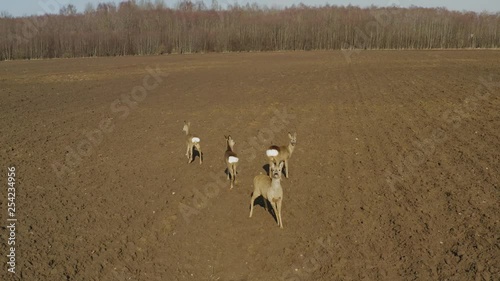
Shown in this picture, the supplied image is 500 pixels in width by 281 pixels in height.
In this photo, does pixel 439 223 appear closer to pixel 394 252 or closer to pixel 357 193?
pixel 394 252

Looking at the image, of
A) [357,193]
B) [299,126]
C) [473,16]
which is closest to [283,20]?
[473,16]

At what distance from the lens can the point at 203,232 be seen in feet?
32.4

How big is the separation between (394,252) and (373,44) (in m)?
54.4
